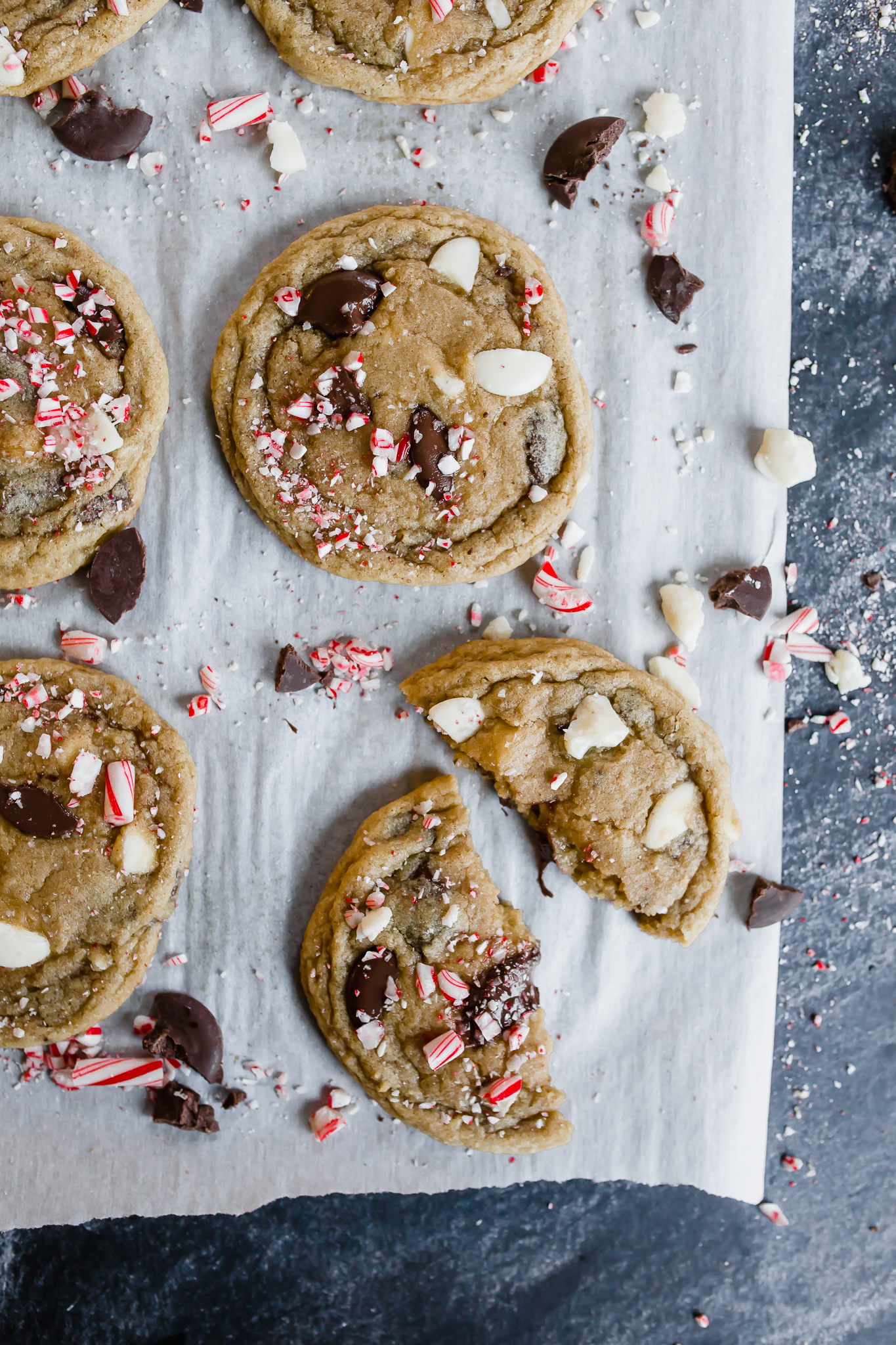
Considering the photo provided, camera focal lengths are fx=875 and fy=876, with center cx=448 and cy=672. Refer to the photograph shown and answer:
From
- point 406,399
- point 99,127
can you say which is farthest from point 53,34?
point 406,399

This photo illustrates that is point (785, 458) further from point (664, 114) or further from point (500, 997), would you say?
point (500, 997)

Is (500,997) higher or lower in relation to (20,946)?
lower

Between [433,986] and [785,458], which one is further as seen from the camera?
[785,458]

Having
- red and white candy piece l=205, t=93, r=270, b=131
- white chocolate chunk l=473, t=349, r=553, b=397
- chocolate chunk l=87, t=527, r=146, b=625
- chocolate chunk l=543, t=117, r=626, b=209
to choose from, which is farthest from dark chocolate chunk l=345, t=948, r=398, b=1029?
red and white candy piece l=205, t=93, r=270, b=131

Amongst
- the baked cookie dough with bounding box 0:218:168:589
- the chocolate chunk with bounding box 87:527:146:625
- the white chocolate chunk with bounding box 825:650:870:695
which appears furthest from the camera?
the white chocolate chunk with bounding box 825:650:870:695

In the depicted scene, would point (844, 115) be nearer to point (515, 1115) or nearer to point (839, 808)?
point (839, 808)

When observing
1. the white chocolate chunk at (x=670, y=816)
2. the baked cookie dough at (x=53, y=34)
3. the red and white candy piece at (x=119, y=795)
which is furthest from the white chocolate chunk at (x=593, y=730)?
the baked cookie dough at (x=53, y=34)

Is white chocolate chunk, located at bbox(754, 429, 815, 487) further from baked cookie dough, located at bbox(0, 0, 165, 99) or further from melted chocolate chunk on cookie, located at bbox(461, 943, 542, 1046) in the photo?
baked cookie dough, located at bbox(0, 0, 165, 99)
